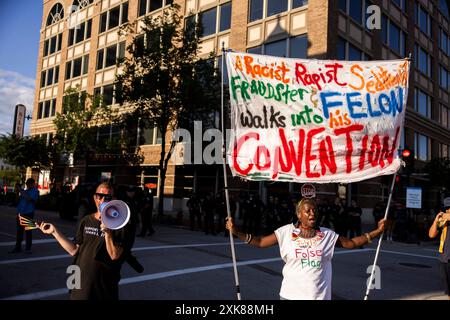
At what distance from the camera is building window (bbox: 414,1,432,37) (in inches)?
1178

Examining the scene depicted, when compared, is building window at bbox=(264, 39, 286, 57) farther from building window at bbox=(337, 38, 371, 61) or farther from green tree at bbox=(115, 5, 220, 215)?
green tree at bbox=(115, 5, 220, 215)

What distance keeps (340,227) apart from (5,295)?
1156 cm

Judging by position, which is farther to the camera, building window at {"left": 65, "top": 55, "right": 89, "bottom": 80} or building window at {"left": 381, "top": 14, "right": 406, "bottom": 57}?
building window at {"left": 65, "top": 55, "right": 89, "bottom": 80}

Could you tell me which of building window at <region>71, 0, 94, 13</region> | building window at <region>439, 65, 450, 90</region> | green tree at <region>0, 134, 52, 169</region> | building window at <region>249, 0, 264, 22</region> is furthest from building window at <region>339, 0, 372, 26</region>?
green tree at <region>0, 134, 52, 169</region>

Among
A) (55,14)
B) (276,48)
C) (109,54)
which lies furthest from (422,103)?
(55,14)

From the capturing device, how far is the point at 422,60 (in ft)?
100

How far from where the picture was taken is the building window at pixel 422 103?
29159mm

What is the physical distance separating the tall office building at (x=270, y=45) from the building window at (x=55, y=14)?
106 millimetres

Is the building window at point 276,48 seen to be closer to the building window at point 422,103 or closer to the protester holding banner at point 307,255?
the building window at point 422,103

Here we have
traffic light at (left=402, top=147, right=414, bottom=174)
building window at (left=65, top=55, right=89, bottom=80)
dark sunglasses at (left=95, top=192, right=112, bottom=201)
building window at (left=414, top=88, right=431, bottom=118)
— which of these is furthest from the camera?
building window at (left=65, top=55, right=89, bottom=80)

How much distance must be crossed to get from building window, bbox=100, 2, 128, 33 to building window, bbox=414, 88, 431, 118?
77.6 ft

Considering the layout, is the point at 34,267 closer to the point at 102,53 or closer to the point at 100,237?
the point at 100,237

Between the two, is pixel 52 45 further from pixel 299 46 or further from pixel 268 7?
pixel 299 46
